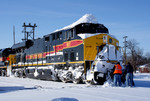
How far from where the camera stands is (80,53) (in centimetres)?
1197

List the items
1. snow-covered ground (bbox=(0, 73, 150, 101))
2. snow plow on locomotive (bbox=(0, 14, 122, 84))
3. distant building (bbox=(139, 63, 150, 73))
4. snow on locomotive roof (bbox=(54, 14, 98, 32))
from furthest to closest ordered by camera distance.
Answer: distant building (bbox=(139, 63, 150, 73))
snow on locomotive roof (bbox=(54, 14, 98, 32))
snow plow on locomotive (bbox=(0, 14, 122, 84))
snow-covered ground (bbox=(0, 73, 150, 101))

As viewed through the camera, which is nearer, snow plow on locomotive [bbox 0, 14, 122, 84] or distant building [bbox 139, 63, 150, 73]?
snow plow on locomotive [bbox 0, 14, 122, 84]

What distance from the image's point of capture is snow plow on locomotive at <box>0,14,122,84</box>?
37.0ft

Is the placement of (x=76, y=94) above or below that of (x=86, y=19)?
below

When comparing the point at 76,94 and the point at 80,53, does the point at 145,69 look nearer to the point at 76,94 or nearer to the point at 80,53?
the point at 80,53

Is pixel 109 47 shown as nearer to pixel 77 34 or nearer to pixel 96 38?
pixel 96 38

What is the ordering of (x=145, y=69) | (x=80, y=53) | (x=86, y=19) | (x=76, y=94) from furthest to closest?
(x=145, y=69)
(x=86, y=19)
(x=80, y=53)
(x=76, y=94)

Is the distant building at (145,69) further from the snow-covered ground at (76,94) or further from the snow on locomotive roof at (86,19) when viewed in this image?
the snow-covered ground at (76,94)

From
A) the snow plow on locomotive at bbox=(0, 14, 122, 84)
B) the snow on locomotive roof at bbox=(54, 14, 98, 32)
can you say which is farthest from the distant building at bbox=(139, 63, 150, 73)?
the snow on locomotive roof at bbox=(54, 14, 98, 32)

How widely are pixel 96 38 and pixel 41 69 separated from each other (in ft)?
20.0

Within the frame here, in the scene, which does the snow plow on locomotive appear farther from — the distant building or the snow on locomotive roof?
the distant building

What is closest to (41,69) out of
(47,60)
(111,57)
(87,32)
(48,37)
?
(47,60)

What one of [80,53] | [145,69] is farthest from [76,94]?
[145,69]

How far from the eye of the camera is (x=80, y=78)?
469 inches
